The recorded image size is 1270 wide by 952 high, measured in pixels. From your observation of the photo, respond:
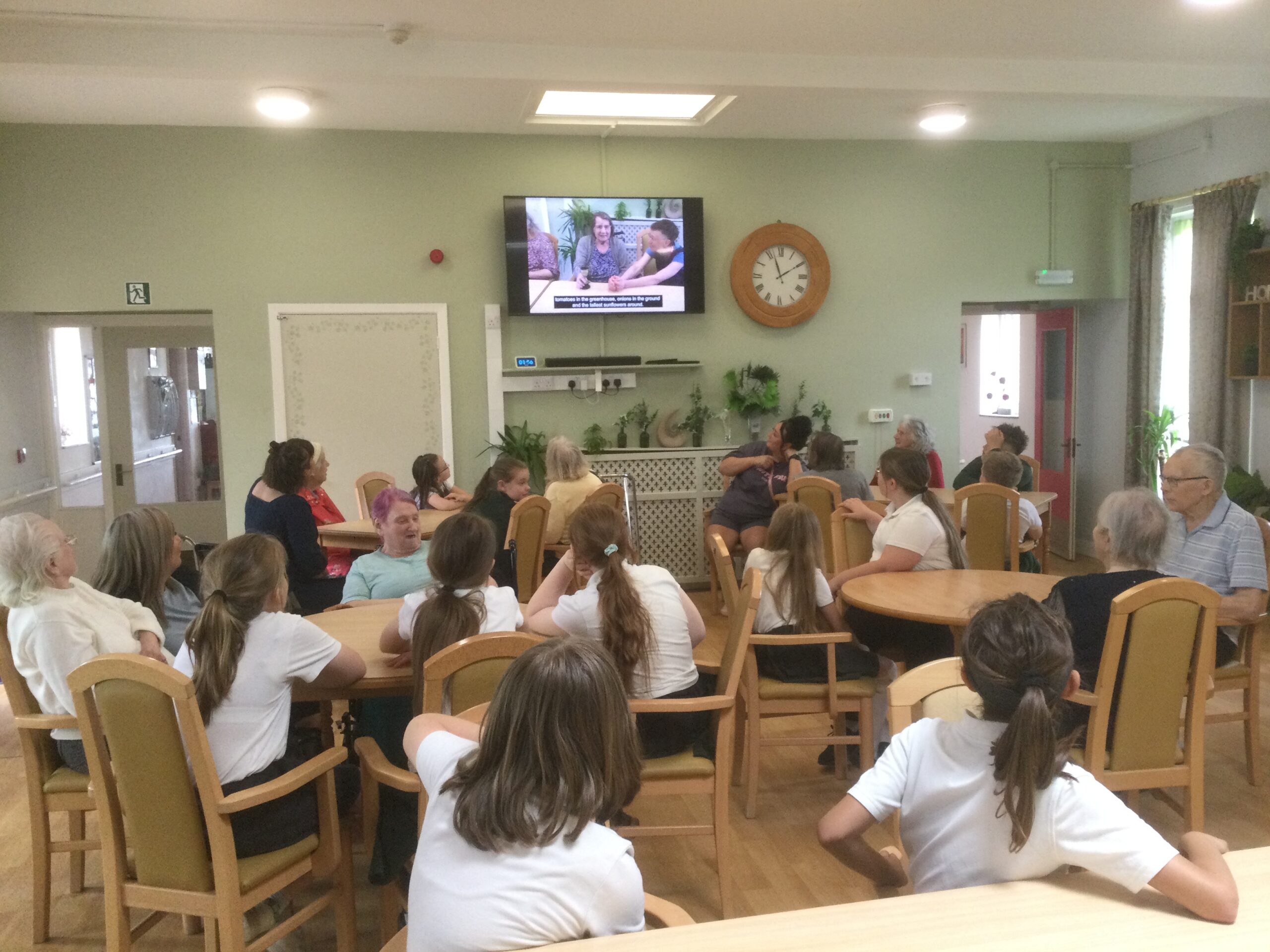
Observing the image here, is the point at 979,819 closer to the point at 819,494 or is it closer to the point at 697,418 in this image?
the point at 819,494

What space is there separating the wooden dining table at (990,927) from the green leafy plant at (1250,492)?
543cm

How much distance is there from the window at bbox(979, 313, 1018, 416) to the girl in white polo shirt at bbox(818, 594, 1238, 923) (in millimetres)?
8341

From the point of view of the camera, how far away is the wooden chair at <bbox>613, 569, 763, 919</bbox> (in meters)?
2.78

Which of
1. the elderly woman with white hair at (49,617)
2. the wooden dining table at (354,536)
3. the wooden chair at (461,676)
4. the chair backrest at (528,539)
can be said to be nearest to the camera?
the wooden chair at (461,676)

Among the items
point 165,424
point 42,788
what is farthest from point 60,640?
point 165,424

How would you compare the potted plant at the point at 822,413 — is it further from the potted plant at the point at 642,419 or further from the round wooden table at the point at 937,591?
the round wooden table at the point at 937,591

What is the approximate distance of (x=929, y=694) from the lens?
2107 mm

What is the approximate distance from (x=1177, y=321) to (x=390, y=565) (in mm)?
6236

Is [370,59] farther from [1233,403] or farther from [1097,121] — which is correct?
[1233,403]

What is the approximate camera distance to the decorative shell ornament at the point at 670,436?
7.20m

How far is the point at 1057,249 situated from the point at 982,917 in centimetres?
721

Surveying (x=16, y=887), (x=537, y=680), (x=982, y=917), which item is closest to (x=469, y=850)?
(x=537, y=680)

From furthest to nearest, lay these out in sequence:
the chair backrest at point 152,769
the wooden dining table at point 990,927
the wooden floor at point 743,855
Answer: the wooden floor at point 743,855
the chair backrest at point 152,769
the wooden dining table at point 990,927

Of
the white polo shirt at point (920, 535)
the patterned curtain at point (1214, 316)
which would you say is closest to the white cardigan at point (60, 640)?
the white polo shirt at point (920, 535)
